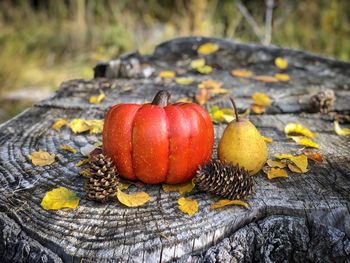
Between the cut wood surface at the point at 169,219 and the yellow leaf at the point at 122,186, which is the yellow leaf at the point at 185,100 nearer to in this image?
the cut wood surface at the point at 169,219

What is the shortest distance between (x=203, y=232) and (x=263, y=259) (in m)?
0.27

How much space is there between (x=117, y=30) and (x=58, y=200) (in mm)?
6756

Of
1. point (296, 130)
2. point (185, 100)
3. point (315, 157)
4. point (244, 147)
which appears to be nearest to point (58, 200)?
point (244, 147)

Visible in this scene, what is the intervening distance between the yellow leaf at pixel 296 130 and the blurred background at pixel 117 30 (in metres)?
3.85

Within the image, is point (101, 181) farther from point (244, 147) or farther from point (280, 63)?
point (280, 63)

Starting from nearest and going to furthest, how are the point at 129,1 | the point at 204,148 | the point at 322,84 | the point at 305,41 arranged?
the point at 204,148, the point at 322,84, the point at 305,41, the point at 129,1

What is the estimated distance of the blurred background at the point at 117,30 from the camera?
6.91 m

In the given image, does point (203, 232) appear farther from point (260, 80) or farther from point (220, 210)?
point (260, 80)

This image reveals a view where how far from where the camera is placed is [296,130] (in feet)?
8.16

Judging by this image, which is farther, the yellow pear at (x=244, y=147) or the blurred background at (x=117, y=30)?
the blurred background at (x=117, y=30)

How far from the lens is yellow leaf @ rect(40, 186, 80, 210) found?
1721 mm

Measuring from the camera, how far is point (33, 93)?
670 centimetres

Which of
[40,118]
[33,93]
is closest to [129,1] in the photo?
[33,93]

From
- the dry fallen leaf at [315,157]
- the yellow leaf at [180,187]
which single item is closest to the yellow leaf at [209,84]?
the dry fallen leaf at [315,157]
